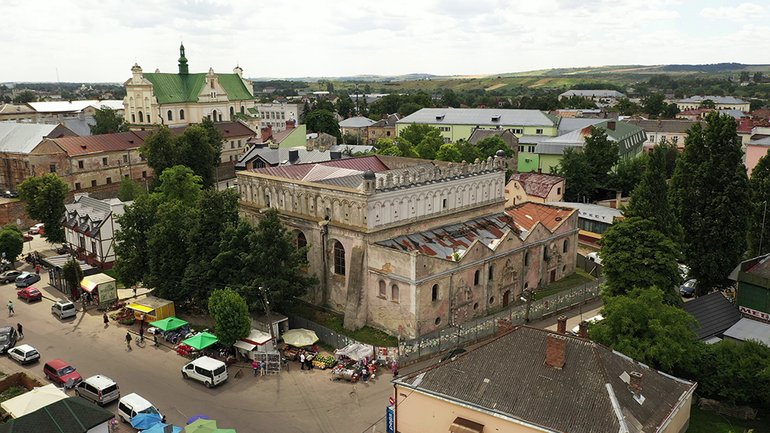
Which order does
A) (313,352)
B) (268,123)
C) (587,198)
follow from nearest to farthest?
1. (313,352)
2. (587,198)
3. (268,123)

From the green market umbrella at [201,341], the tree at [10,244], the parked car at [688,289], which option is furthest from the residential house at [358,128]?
the green market umbrella at [201,341]

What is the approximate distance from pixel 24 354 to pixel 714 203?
175ft

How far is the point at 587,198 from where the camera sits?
84.5 m

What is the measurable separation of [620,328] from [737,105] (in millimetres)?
196114

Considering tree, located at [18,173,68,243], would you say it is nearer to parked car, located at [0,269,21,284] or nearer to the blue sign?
parked car, located at [0,269,21,284]

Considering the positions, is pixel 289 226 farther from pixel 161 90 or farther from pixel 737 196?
pixel 161 90

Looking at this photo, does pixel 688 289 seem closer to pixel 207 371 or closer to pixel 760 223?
pixel 760 223

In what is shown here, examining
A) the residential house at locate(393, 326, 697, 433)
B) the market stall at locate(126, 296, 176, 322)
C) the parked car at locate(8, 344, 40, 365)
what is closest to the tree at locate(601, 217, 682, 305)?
the residential house at locate(393, 326, 697, 433)

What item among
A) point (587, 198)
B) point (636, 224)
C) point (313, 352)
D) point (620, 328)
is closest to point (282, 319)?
point (313, 352)

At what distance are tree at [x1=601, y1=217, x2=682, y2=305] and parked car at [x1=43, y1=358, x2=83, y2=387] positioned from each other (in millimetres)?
37264

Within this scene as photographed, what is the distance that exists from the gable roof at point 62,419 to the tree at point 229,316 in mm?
10566

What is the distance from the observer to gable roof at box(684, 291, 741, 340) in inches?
1548

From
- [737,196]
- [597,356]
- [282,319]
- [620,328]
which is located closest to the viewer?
[597,356]

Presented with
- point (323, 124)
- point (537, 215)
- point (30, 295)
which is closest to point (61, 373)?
point (30, 295)
